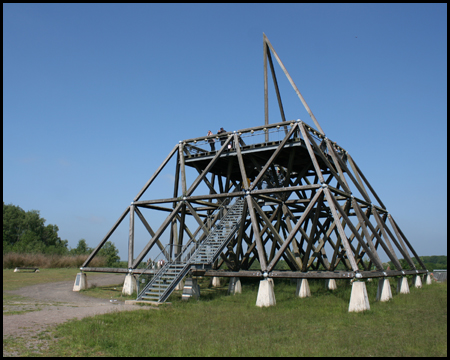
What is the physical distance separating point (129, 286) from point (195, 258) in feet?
13.3

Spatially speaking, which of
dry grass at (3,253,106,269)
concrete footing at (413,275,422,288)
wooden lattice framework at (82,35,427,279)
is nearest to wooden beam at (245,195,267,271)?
wooden lattice framework at (82,35,427,279)

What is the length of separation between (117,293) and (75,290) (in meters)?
2.66

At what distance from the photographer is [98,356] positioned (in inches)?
358

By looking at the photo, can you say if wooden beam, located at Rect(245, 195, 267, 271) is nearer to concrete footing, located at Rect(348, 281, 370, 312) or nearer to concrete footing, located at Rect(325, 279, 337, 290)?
concrete footing, located at Rect(348, 281, 370, 312)

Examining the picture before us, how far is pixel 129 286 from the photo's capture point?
21562mm

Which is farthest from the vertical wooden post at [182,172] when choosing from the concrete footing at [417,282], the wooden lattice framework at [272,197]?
the concrete footing at [417,282]

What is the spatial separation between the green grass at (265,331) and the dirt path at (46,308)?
76 centimetres

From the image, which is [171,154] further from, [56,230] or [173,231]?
[56,230]

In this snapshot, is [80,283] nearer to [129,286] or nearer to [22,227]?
[129,286]

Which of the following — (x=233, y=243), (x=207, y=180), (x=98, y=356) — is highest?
(x=207, y=180)

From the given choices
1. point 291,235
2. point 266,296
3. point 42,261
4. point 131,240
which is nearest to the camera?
point 266,296

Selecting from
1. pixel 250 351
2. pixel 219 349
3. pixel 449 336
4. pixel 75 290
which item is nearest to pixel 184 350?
pixel 219 349

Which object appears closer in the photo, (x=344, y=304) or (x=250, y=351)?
(x=250, y=351)

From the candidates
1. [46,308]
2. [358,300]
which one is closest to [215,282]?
[46,308]
